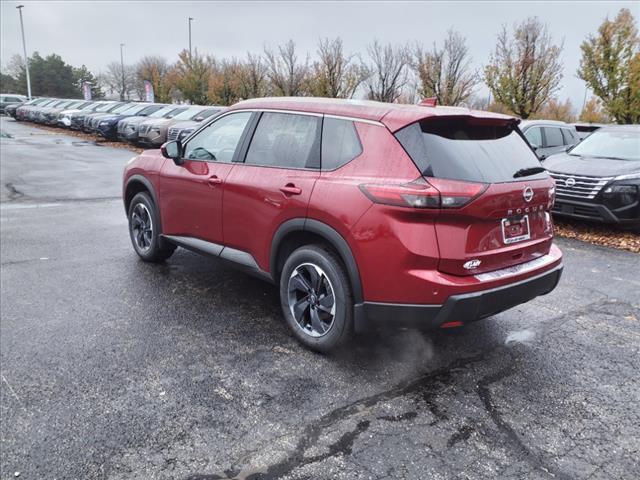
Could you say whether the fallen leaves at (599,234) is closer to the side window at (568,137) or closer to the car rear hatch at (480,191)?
the side window at (568,137)

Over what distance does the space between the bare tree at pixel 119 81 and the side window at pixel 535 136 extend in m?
76.3

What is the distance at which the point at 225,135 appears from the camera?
183 inches

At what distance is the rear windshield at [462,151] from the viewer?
10.5ft

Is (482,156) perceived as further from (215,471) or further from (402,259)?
(215,471)

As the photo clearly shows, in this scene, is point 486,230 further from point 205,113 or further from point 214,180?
point 205,113

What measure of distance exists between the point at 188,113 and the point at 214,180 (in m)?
15.4

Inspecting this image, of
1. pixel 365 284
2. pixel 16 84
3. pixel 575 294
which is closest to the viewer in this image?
pixel 365 284

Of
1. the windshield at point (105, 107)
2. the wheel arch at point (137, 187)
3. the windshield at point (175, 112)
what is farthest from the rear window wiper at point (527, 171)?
the windshield at point (105, 107)

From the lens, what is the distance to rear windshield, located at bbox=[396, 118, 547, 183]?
3207mm

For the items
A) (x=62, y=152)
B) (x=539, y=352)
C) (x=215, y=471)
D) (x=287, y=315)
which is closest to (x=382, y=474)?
(x=215, y=471)

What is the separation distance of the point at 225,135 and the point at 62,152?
16.0 meters

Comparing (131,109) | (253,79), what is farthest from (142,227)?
→ (253,79)

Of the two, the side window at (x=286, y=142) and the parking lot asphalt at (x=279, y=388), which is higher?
the side window at (x=286, y=142)

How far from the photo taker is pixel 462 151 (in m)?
3.36
